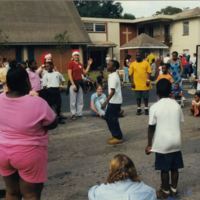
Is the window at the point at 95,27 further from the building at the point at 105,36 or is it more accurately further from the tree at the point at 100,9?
the tree at the point at 100,9

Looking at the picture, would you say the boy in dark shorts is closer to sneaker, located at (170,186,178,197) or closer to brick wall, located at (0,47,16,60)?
sneaker, located at (170,186,178,197)

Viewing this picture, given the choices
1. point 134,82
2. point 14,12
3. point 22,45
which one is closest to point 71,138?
point 134,82

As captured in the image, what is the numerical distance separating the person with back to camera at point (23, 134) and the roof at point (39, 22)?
29.3 metres

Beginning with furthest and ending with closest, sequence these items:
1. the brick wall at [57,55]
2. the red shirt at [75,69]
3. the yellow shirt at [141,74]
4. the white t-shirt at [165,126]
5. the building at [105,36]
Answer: the building at [105,36] < the brick wall at [57,55] < the yellow shirt at [141,74] < the red shirt at [75,69] < the white t-shirt at [165,126]

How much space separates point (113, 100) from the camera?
8.02 m

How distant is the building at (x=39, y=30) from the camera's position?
33.2 m

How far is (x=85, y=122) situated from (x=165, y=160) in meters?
5.83

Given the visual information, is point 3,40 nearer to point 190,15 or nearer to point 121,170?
point 190,15

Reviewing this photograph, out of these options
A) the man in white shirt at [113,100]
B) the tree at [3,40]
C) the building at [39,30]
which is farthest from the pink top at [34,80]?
the building at [39,30]

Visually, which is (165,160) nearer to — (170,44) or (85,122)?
(85,122)

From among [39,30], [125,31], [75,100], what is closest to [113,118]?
[75,100]

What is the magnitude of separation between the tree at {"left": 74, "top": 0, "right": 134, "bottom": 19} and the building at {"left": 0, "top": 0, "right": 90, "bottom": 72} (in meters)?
37.1

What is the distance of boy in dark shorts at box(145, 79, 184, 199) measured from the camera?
487cm

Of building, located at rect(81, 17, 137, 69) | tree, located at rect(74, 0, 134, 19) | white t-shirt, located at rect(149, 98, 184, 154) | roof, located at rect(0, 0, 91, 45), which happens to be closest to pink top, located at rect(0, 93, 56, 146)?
white t-shirt, located at rect(149, 98, 184, 154)
